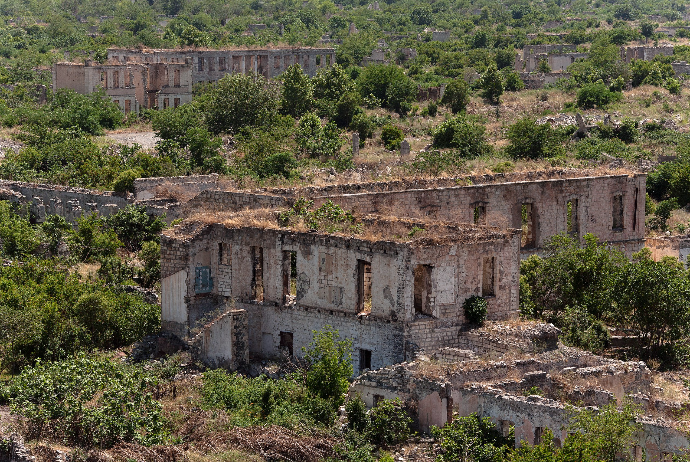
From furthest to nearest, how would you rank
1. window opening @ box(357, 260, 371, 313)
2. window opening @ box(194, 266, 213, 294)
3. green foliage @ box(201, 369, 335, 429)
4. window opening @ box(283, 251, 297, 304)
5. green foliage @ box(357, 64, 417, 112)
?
1. green foliage @ box(357, 64, 417, 112)
2. window opening @ box(194, 266, 213, 294)
3. window opening @ box(283, 251, 297, 304)
4. window opening @ box(357, 260, 371, 313)
5. green foliage @ box(201, 369, 335, 429)

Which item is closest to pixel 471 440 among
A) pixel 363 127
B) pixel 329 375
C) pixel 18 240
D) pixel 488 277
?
pixel 329 375

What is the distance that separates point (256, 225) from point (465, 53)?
60971mm

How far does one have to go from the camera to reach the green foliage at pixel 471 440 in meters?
25.2

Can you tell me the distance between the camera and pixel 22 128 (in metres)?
58.7

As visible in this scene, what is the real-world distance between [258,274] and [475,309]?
19.5 feet

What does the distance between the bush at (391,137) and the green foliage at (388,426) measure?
→ 32139 mm

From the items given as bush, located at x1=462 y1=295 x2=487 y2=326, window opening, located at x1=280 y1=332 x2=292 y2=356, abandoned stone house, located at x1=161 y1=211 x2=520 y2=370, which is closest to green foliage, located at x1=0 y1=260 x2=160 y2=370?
abandoned stone house, located at x1=161 y1=211 x2=520 y2=370

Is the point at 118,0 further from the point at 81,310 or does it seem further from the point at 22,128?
→ the point at 81,310

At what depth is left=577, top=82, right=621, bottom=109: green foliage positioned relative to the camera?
68.2 m

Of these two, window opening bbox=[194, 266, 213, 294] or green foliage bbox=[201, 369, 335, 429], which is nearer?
green foliage bbox=[201, 369, 335, 429]

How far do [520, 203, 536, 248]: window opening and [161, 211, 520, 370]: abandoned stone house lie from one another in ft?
29.4

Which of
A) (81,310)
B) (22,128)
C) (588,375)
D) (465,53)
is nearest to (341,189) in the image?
(81,310)

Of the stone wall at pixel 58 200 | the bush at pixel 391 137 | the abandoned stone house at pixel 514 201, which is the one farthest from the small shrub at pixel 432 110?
the stone wall at pixel 58 200

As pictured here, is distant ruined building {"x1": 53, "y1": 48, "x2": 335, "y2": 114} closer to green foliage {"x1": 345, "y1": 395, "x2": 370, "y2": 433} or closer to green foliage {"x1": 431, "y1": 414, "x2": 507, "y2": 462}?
green foliage {"x1": 345, "y1": 395, "x2": 370, "y2": 433}
